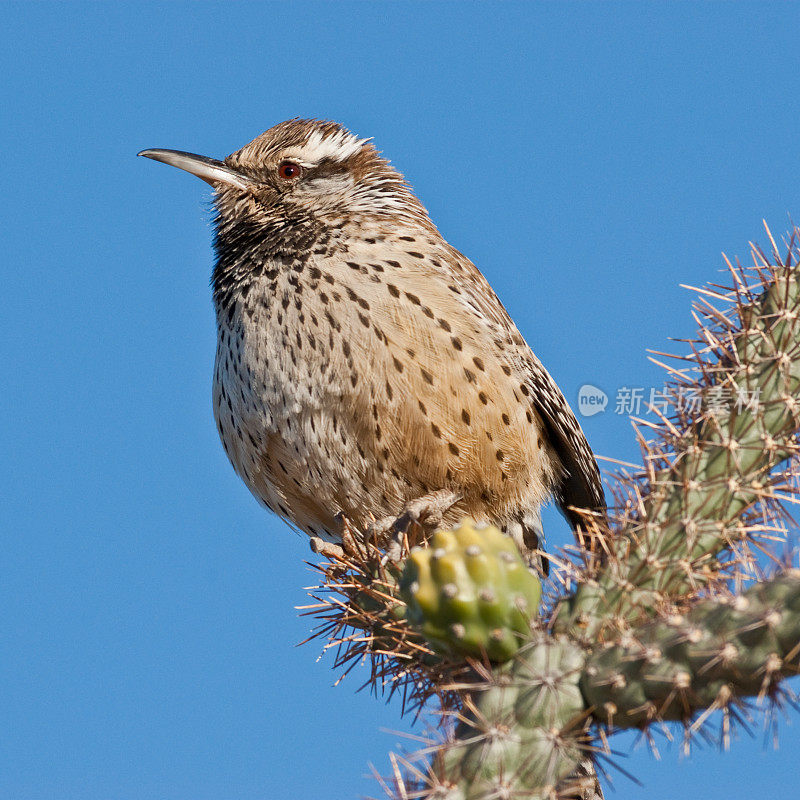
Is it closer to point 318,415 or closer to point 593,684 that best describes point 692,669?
point 593,684

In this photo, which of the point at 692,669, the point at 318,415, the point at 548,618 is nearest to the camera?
the point at 692,669

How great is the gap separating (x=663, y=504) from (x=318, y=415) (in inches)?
60.0

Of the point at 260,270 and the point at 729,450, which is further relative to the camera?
the point at 260,270

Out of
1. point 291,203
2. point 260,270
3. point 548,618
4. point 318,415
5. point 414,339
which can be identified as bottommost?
point 548,618

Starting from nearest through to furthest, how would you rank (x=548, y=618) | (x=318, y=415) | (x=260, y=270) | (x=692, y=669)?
(x=692, y=669)
(x=548, y=618)
(x=318, y=415)
(x=260, y=270)

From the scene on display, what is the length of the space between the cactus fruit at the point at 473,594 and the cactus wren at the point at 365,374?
1.50 meters

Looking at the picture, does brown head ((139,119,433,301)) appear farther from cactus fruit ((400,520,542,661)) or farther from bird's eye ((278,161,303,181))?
cactus fruit ((400,520,542,661))

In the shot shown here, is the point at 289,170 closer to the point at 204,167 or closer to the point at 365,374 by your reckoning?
the point at 204,167

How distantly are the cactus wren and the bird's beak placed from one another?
0.5 inches

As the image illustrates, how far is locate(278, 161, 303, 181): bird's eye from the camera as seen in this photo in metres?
4.11

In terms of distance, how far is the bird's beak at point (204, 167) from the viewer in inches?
162

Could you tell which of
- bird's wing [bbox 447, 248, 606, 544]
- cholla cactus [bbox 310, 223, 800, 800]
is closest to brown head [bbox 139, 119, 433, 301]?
bird's wing [bbox 447, 248, 606, 544]

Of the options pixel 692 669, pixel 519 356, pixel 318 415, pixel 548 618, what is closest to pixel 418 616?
pixel 548 618

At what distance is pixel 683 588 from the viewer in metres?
2.12
